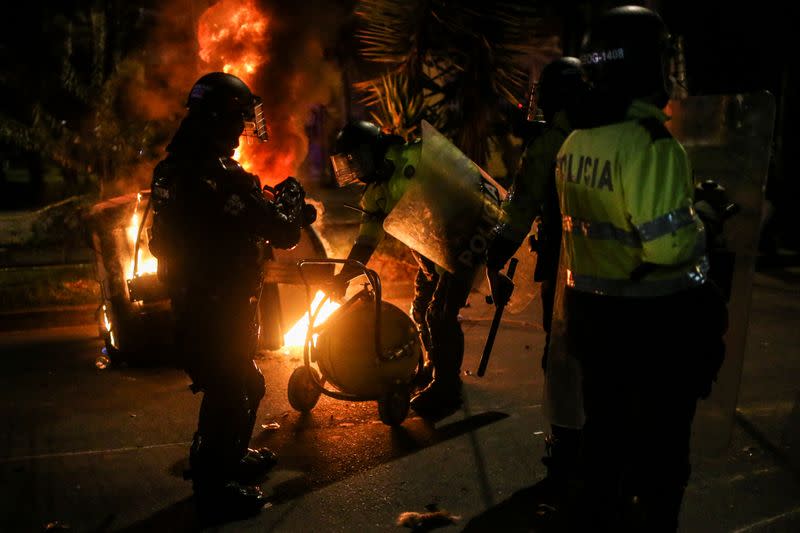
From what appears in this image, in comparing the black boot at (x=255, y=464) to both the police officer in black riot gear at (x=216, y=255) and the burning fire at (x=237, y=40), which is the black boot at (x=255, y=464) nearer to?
the police officer in black riot gear at (x=216, y=255)

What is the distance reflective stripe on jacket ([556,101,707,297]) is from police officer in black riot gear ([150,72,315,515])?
4.86 ft

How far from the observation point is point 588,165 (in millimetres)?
2771

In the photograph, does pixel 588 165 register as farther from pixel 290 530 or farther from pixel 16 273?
pixel 16 273

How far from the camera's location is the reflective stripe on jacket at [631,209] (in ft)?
8.41

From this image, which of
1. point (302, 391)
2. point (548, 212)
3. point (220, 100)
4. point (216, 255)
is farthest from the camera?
point (302, 391)

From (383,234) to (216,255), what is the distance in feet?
4.91

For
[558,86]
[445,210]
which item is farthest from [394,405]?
[558,86]

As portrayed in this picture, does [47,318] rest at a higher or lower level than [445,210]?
lower

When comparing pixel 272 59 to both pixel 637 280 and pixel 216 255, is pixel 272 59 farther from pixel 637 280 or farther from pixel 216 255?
pixel 637 280

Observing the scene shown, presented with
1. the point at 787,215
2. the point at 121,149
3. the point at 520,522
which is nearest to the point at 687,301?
the point at 520,522

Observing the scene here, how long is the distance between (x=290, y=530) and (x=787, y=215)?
11.0m

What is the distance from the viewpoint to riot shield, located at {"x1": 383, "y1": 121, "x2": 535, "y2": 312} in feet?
14.9

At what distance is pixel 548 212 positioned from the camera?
153 inches

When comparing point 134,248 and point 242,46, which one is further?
point 242,46
